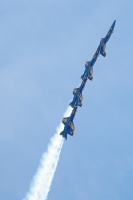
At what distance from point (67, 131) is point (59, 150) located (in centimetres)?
982

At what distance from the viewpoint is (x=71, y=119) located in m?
197

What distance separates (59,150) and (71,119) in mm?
13606

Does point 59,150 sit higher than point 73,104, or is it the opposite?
point 73,104

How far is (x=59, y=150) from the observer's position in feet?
655

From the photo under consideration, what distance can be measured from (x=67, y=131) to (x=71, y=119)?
5219 mm

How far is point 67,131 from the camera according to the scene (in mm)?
194625

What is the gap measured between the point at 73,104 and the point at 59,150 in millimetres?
19055

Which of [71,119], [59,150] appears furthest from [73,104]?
[59,150]

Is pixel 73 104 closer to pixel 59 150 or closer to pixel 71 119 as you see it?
pixel 71 119

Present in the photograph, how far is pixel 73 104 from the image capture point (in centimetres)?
19988

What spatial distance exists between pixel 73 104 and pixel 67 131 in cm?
1188
